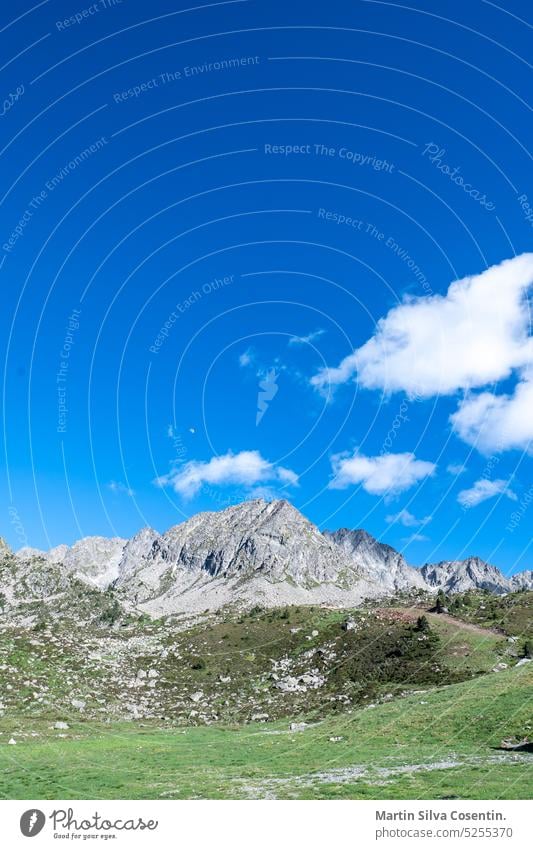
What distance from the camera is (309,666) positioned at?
8000 cm

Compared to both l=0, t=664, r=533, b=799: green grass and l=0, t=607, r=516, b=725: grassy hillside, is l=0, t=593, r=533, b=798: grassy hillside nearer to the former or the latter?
l=0, t=664, r=533, b=799: green grass

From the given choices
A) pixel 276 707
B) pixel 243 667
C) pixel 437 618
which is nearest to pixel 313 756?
pixel 276 707

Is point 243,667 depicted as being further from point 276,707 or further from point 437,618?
point 437,618

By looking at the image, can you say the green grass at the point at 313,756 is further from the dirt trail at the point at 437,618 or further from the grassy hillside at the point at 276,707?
the dirt trail at the point at 437,618

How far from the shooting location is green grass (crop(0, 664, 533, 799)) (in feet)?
83.9

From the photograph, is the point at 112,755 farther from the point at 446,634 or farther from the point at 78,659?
the point at 446,634

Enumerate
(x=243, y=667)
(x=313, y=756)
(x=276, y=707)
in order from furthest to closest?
(x=243, y=667) < (x=276, y=707) < (x=313, y=756)

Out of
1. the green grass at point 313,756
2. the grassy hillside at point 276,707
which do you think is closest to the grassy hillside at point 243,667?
the grassy hillside at point 276,707

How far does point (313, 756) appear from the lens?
36094 millimetres

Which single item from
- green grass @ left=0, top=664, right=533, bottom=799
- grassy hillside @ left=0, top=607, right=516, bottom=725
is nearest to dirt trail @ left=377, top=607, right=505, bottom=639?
grassy hillside @ left=0, top=607, right=516, bottom=725

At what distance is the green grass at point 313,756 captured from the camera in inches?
1006

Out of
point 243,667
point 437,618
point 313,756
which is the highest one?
point 437,618
